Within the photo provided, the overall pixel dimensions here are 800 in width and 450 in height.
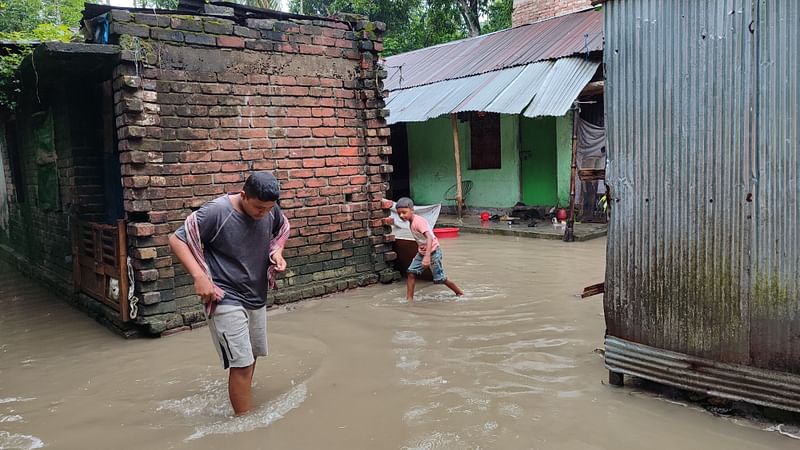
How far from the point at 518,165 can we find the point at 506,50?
104 inches

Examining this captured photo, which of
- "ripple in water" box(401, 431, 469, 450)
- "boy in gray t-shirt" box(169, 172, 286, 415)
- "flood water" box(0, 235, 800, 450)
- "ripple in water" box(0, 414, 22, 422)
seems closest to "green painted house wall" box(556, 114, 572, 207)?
"flood water" box(0, 235, 800, 450)

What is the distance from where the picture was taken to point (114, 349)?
16.1 feet

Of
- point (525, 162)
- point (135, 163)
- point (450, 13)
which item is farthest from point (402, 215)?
point (450, 13)

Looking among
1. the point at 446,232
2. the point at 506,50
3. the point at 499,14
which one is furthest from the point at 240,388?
the point at 499,14

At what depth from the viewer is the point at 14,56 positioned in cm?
600

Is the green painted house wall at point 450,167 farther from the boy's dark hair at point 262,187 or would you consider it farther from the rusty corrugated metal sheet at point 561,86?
the boy's dark hair at point 262,187

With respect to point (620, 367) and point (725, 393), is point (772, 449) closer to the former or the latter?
point (725, 393)

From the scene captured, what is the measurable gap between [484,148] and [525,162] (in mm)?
1206

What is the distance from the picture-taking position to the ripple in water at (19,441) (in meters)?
3.20

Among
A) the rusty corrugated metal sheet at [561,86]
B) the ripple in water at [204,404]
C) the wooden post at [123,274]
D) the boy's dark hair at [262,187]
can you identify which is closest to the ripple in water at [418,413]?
the ripple in water at [204,404]

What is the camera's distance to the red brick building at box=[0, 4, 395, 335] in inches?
195

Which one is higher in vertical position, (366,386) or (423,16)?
(423,16)

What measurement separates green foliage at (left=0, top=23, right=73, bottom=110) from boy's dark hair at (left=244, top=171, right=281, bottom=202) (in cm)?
368

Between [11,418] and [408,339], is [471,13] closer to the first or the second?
[408,339]
